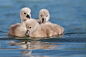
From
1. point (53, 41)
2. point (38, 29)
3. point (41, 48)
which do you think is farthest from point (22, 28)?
point (41, 48)

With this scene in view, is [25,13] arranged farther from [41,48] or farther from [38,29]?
[41,48]

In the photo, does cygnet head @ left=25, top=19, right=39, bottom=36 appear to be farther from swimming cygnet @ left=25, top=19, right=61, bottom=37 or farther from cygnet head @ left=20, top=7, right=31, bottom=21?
cygnet head @ left=20, top=7, right=31, bottom=21

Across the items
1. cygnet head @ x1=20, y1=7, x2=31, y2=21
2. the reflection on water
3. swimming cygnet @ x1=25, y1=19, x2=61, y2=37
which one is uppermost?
cygnet head @ x1=20, y1=7, x2=31, y2=21

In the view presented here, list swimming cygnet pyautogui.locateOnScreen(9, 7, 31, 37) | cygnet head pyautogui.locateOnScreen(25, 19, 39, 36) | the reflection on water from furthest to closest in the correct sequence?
swimming cygnet pyautogui.locateOnScreen(9, 7, 31, 37) < cygnet head pyautogui.locateOnScreen(25, 19, 39, 36) < the reflection on water

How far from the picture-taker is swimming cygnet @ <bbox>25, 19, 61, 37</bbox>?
7355 millimetres

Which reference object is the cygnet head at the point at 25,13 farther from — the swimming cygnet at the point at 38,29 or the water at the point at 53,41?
the water at the point at 53,41

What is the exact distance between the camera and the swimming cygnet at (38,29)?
24.1 ft

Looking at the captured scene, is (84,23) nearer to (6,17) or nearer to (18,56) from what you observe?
(6,17)

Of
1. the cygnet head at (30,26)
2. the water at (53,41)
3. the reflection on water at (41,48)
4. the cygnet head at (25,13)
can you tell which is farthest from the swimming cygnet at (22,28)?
the reflection on water at (41,48)

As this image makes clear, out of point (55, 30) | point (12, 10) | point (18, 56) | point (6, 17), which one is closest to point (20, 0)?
point (12, 10)

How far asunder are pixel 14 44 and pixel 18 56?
1.28 metres

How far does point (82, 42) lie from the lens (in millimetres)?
6965

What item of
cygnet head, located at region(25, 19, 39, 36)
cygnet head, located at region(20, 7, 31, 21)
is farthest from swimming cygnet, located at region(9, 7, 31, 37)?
cygnet head, located at region(25, 19, 39, 36)

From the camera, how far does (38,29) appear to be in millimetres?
7652
